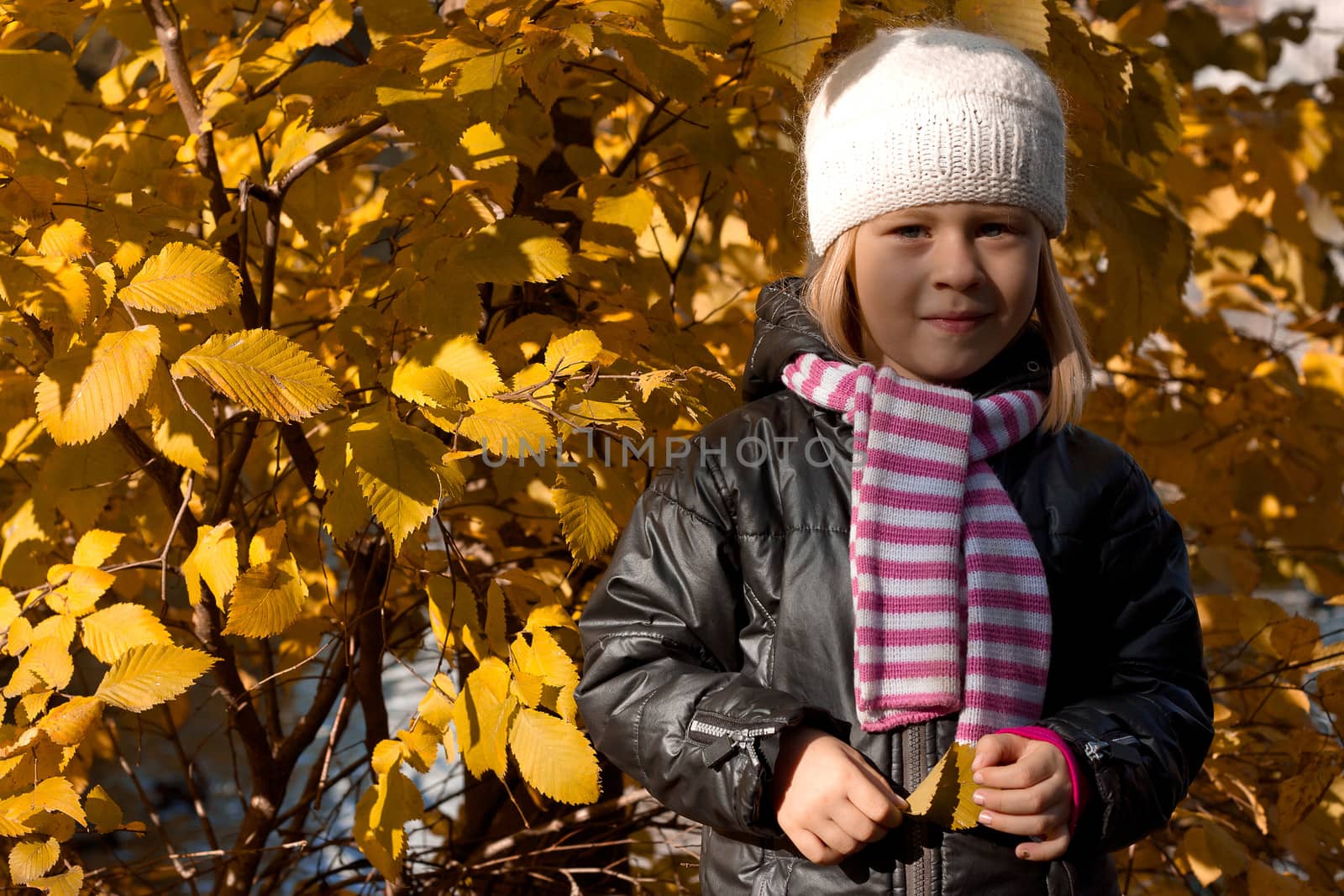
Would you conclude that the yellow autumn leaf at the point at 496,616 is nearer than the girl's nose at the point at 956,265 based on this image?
No

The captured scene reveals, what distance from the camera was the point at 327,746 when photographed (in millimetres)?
1871

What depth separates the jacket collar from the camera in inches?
51.4

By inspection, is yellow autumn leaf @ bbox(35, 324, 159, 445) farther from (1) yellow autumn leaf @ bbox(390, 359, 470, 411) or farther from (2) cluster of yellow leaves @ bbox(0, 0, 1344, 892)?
(1) yellow autumn leaf @ bbox(390, 359, 470, 411)

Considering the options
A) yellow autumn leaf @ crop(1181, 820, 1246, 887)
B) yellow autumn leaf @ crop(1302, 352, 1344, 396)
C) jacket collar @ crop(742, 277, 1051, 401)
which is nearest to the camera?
jacket collar @ crop(742, 277, 1051, 401)

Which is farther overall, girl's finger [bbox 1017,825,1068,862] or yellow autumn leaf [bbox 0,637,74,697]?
yellow autumn leaf [bbox 0,637,74,697]

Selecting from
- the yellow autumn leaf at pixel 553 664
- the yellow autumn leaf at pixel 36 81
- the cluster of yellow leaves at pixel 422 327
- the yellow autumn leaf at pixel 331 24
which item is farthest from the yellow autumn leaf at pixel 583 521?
the yellow autumn leaf at pixel 36 81

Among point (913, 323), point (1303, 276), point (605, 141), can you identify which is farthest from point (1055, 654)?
point (1303, 276)

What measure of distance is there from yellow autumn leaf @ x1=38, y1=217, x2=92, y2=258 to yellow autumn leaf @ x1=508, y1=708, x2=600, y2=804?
688mm

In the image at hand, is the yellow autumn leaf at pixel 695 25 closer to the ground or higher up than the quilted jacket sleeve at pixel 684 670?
higher up

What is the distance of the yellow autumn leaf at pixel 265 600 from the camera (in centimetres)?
144

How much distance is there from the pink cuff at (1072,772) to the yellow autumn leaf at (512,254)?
70 cm

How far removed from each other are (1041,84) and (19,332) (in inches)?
47.7

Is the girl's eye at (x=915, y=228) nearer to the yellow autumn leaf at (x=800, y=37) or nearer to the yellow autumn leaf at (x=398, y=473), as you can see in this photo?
the yellow autumn leaf at (x=800, y=37)

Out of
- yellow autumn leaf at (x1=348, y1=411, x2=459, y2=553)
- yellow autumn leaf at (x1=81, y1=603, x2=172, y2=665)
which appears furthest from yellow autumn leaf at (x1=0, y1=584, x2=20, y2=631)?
yellow autumn leaf at (x1=348, y1=411, x2=459, y2=553)
